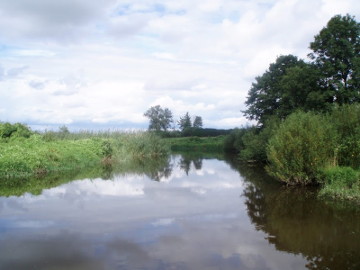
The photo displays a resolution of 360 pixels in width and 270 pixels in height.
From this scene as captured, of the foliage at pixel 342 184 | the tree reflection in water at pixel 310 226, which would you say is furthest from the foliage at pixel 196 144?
the tree reflection in water at pixel 310 226

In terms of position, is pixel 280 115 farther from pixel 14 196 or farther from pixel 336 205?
pixel 14 196

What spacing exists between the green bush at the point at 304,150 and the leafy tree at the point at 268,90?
1830 cm

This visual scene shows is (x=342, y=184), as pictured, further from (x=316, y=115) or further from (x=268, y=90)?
(x=268, y=90)

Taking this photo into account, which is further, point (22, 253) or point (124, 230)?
point (124, 230)

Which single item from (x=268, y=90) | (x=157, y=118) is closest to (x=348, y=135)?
(x=268, y=90)

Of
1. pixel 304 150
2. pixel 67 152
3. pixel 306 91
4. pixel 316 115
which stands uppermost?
pixel 306 91

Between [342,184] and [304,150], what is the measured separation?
3165 millimetres

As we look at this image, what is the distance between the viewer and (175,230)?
34.1ft

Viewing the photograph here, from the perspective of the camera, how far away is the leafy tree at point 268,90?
3791 cm

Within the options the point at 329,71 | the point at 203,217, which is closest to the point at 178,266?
the point at 203,217

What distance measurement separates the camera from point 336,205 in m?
13.6

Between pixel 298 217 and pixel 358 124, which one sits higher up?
pixel 358 124

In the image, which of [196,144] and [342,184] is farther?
[196,144]

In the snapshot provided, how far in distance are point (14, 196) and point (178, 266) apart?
389 inches
